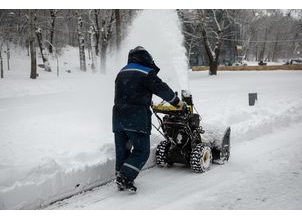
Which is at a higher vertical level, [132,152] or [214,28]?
[214,28]

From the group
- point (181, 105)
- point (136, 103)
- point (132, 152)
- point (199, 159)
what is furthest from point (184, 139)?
point (136, 103)

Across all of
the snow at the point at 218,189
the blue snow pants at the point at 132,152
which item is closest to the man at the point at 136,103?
the blue snow pants at the point at 132,152

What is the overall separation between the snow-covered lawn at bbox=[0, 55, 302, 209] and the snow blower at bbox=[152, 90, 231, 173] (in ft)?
0.60

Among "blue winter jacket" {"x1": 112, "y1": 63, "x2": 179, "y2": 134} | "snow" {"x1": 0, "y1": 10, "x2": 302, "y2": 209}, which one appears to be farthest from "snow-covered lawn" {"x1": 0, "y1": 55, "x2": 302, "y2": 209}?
"blue winter jacket" {"x1": 112, "y1": 63, "x2": 179, "y2": 134}

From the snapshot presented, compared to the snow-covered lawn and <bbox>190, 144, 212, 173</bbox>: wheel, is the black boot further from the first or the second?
<bbox>190, 144, 212, 173</bbox>: wheel

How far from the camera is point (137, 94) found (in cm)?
461

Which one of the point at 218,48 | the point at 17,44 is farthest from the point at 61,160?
the point at 218,48

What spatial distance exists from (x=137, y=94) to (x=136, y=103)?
0.35 ft

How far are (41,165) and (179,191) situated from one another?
1.66 m

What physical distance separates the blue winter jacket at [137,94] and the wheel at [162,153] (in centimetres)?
106

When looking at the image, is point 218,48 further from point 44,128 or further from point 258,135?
point 44,128

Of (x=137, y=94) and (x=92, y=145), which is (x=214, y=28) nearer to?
(x=92, y=145)

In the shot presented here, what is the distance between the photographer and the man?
4.60 meters

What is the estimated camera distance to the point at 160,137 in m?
6.42
